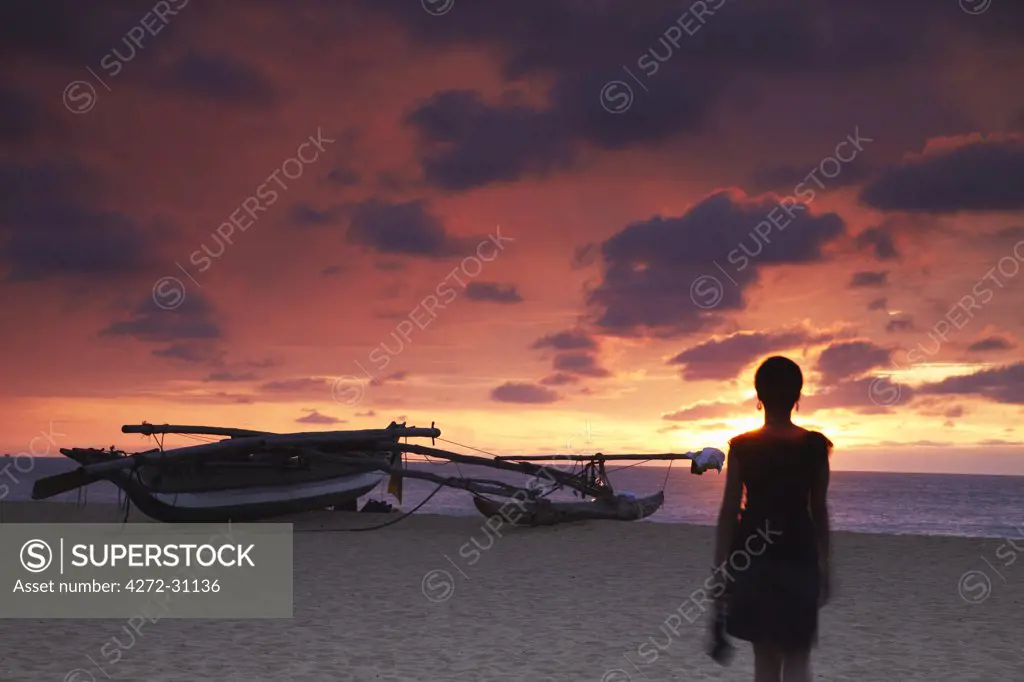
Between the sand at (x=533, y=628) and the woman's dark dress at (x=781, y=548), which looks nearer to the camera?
the woman's dark dress at (x=781, y=548)

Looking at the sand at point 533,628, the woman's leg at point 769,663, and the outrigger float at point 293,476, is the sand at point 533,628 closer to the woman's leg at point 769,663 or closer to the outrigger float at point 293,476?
the outrigger float at point 293,476

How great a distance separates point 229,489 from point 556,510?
9.26 meters

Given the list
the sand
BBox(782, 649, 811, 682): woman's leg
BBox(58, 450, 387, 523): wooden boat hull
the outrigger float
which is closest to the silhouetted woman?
BBox(782, 649, 811, 682): woman's leg

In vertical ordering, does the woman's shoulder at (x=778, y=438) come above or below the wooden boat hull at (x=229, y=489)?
above

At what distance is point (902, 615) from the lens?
523 inches

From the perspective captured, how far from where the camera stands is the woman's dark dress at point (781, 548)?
4914 millimetres

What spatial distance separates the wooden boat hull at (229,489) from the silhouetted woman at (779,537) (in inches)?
791

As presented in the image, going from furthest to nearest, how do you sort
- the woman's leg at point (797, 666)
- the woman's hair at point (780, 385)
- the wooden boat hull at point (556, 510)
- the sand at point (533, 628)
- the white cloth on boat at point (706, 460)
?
the wooden boat hull at point (556, 510) → the white cloth on boat at point (706, 460) → the sand at point (533, 628) → the woman's hair at point (780, 385) → the woman's leg at point (797, 666)

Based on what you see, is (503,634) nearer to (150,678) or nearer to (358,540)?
(150,678)

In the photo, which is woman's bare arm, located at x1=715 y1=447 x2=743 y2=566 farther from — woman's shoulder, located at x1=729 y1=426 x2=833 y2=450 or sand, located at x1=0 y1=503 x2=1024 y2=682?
sand, located at x1=0 y1=503 x2=1024 y2=682

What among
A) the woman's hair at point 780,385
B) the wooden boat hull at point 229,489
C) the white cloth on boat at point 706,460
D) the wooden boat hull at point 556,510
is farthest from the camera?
the wooden boat hull at point 556,510

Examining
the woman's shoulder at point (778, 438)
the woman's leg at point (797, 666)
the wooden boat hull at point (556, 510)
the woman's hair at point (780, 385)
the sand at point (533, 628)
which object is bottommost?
the sand at point (533, 628)

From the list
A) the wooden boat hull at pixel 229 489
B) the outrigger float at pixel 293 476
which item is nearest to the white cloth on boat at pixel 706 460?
the outrigger float at pixel 293 476

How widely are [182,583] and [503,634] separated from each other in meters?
6.94
